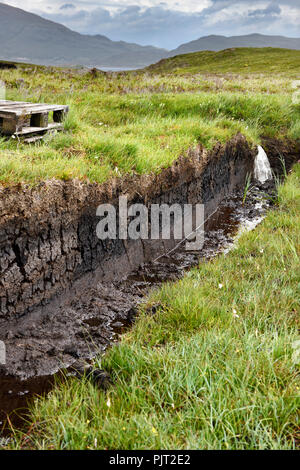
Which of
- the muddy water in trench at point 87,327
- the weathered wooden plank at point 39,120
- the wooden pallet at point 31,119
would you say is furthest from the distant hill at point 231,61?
the muddy water in trench at point 87,327

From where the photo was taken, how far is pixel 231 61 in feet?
174

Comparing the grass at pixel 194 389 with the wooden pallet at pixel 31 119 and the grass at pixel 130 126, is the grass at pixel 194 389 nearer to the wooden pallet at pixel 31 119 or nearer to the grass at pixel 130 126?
the grass at pixel 130 126

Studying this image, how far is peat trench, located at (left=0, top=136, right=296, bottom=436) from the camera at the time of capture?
12.1 feet

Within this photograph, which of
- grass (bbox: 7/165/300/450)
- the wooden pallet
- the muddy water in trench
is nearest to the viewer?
grass (bbox: 7/165/300/450)

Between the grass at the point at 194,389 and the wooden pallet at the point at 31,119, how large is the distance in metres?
3.67

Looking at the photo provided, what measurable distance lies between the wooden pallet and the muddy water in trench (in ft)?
8.94

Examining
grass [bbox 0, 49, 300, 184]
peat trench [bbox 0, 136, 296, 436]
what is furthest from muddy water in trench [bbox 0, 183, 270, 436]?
grass [bbox 0, 49, 300, 184]

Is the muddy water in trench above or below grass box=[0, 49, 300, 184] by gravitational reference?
below

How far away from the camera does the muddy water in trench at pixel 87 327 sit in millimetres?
3607

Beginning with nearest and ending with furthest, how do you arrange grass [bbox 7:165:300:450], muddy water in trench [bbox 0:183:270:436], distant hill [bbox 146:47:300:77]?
grass [bbox 7:165:300:450] < muddy water in trench [bbox 0:183:270:436] < distant hill [bbox 146:47:300:77]

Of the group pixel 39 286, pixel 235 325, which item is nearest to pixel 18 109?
pixel 39 286

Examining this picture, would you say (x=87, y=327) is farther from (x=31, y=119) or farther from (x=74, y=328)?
Answer: (x=31, y=119)

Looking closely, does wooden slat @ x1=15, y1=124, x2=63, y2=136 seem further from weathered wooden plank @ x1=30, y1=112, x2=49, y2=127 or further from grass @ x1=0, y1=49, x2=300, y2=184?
grass @ x1=0, y1=49, x2=300, y2=184

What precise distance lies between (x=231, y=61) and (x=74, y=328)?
5503cm
